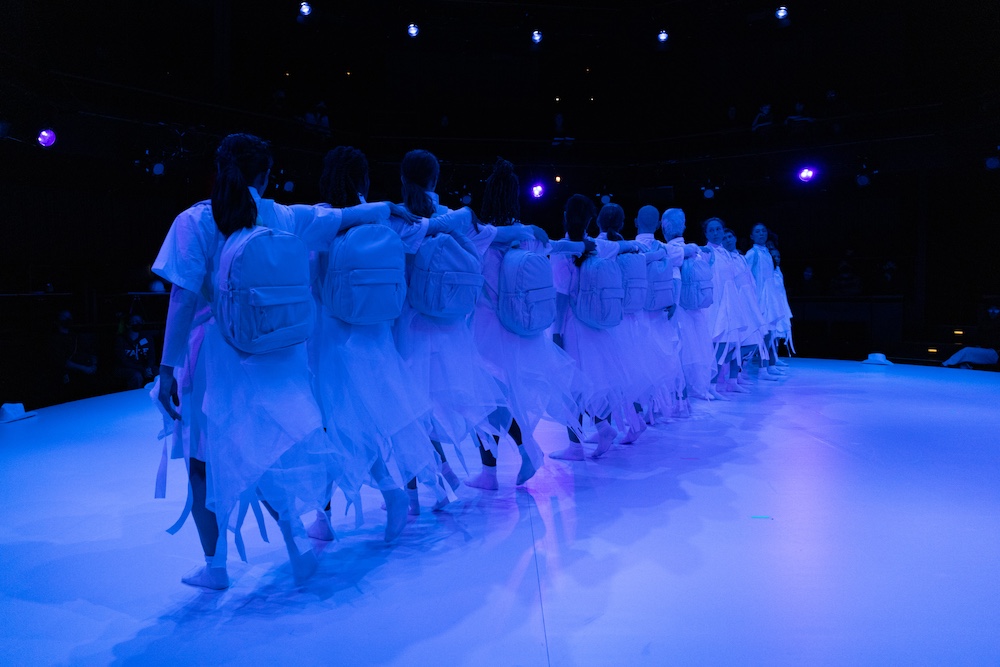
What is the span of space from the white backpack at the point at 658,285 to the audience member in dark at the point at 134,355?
601 cm

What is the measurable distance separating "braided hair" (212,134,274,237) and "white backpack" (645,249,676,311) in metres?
3.21

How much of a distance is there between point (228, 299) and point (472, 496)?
1.80m

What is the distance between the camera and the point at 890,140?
11688mm

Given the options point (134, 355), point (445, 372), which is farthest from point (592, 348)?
point (134, 355)

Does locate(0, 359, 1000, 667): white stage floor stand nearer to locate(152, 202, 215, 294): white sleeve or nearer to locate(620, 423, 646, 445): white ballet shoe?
locate(620, 423, 646, 445): white ballet shoe

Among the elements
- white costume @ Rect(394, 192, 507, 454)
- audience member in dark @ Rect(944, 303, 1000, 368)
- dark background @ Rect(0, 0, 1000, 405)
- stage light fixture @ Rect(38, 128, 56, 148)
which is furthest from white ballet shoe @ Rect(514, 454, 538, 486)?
audience member in dark @ Rect(944, 303, 1000, 368)

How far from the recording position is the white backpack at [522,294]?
11.6 ft

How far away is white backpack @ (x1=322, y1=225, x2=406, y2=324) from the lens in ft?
8.93

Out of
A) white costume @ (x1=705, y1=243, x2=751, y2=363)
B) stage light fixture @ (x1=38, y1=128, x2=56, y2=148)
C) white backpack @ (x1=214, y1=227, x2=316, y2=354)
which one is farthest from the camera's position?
stage light fixture @ (x1=38, y1=128, x2=56, y2=148)

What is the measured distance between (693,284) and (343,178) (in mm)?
3681

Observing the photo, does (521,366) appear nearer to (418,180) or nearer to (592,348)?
(592,348)

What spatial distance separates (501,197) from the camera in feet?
11.9

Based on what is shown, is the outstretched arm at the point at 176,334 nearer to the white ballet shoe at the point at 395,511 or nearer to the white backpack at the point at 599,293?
the white ballet shoe at the point at 395,511

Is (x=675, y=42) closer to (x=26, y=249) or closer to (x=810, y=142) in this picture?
(x=810, y=142)
